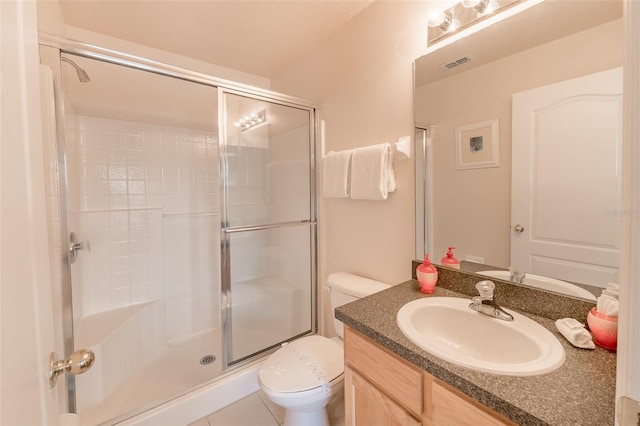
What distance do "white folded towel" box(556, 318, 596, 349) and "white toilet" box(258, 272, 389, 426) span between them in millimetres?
800

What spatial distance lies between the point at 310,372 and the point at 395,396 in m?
0.56

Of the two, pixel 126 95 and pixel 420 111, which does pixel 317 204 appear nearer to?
pixel 420 111

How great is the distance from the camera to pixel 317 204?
2062 millimetres

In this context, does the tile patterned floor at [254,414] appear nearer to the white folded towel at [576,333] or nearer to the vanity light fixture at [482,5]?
the white folded towel at [576,333]

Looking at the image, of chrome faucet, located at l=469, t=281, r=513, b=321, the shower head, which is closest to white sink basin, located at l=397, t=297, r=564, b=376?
chrome faucet, located at l=469, t=281, r=513, b=321

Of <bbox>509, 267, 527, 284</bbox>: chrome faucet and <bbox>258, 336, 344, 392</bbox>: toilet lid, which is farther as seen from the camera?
<bbox>258, 336, 344, 392</bbox>: toilet lid

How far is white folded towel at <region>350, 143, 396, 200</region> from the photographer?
1.48 metres

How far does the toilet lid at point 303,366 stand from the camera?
124cm

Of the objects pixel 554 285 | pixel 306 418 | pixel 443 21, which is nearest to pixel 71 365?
pixel 306 418

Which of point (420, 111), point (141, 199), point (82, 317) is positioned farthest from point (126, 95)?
point (420, 111)

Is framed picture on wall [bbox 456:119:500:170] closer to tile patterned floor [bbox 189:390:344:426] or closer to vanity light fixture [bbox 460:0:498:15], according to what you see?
vanity light fixture [bbox 460:0:498:15]

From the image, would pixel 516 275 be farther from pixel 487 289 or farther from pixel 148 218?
pixel 148 218

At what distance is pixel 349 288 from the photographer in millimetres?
1550

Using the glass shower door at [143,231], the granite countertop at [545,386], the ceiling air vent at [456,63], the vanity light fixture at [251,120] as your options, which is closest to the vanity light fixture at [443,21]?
the ceiling air vent at [456,63]
